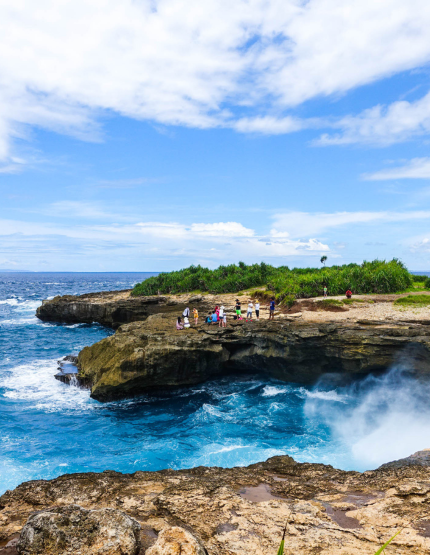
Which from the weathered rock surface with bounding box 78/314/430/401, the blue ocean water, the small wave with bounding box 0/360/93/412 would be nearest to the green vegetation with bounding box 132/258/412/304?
the weathered rock surface with bounding box 78/314/430/401

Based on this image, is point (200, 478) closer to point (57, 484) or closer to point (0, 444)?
point (57, 484)

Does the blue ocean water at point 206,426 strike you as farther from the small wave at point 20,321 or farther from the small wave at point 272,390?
the small wave at point 20,321

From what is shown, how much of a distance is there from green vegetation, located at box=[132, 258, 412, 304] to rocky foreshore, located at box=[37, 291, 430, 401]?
7.76m

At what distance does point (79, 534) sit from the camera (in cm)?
466

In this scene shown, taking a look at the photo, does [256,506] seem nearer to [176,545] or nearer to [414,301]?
[176,545]

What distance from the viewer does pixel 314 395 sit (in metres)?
21.1

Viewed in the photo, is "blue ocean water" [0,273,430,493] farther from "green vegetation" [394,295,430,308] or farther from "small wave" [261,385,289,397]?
"green vegetation" [394,295,430,308]

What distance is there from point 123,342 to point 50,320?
31.3 m

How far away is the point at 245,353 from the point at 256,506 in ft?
53.6

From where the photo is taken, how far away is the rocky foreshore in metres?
18.4

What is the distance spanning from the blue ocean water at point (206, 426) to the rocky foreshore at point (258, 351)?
39.3 inches

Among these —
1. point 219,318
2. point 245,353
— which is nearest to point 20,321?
point 219,318

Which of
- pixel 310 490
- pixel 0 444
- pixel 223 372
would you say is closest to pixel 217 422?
pixel 223 372

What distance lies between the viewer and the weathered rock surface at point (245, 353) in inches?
728
